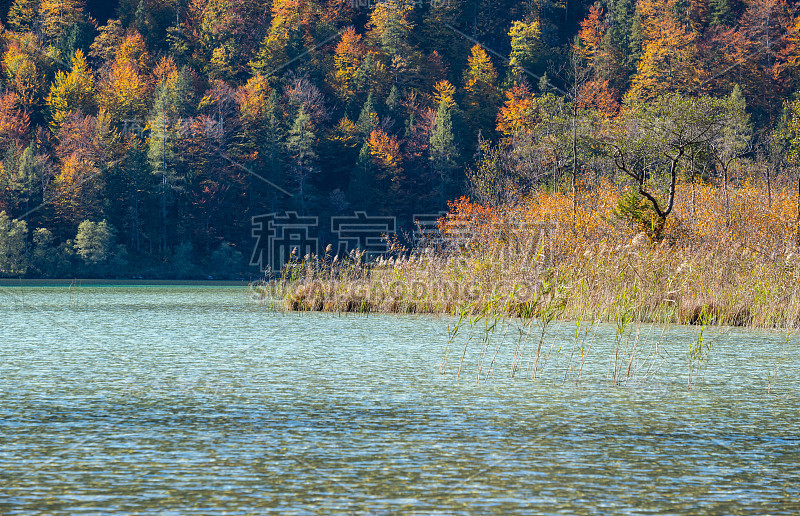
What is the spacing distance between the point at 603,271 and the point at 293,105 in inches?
2124

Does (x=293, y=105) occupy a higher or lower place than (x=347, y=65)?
lower

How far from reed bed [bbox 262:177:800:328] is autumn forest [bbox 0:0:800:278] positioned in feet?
87.2

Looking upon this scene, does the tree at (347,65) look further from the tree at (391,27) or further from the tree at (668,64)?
the tree at (668,64)

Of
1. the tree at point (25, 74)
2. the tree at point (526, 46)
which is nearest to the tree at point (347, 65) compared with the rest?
the tree at point (526, 46)

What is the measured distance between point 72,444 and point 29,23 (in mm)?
79472

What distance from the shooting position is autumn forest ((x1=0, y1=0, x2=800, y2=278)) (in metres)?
60.3

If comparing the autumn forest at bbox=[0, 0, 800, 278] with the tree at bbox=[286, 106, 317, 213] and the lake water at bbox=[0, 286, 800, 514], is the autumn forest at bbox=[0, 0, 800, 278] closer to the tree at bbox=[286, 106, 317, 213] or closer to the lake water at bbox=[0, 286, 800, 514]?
the tree at bbox=[286, 106, 317, 213]

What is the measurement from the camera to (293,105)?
2739 inches

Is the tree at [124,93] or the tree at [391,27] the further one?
the tree at [391,27]

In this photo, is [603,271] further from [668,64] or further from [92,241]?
[668,64]

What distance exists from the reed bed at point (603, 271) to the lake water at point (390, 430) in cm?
213

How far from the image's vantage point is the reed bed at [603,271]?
17109 millimetres

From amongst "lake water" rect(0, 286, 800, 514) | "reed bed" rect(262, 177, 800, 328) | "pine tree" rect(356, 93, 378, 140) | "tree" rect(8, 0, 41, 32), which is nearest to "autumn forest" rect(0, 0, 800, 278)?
"pine tree" rect(356, 93, 378, 140)

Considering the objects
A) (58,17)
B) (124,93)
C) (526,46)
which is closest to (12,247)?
(124,93)
